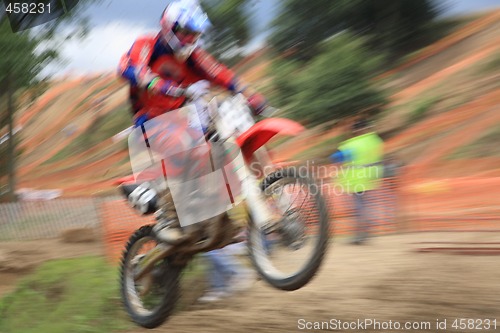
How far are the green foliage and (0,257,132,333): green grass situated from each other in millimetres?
14847

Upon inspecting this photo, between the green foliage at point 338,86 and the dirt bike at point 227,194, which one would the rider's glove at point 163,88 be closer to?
the dirt bike at point 227,194

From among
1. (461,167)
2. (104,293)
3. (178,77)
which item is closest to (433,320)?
(178,77)

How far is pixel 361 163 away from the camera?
782 cm

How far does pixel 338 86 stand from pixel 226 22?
644 cm

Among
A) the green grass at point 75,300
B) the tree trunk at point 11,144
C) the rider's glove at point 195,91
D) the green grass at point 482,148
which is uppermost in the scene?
the rider's glove at point 195,91

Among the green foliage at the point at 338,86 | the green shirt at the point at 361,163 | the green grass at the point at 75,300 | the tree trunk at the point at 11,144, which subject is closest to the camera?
the green grass at the point at 75,300

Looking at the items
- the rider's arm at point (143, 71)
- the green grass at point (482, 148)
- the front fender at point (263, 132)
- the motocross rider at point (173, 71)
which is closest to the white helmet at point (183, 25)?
the motocross rider at point (173, 71)

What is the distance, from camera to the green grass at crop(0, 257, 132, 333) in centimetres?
549

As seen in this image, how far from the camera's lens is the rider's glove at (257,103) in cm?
382

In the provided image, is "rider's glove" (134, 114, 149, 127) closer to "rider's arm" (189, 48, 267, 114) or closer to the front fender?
"rider's arm" (189, 48, 267, 114)

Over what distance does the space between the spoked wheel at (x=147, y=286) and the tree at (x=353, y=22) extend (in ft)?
76.3

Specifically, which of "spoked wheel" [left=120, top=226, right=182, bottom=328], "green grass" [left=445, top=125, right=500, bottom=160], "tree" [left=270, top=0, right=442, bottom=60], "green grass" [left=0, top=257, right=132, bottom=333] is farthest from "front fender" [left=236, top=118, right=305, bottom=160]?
"tree" [left=270, top=0, right=442, bottom=60]

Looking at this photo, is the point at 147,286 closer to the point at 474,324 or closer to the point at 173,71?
the point at 173,71

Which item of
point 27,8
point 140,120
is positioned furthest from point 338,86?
point 140,120
